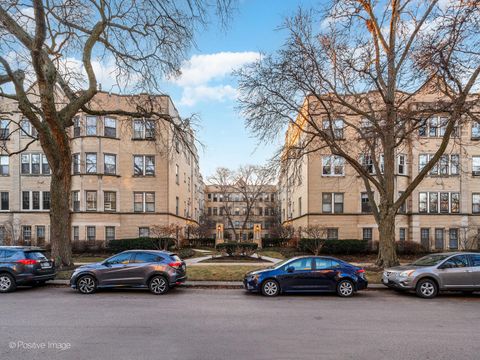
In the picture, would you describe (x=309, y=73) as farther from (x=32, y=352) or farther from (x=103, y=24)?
(x=32, y=352)

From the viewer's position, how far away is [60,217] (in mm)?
16188

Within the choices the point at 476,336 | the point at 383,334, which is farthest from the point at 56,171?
the point at 476,336

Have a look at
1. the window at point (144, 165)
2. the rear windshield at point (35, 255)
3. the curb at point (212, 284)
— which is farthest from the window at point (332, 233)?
the rear windshield at point (35, 255)

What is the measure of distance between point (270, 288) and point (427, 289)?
5283mm

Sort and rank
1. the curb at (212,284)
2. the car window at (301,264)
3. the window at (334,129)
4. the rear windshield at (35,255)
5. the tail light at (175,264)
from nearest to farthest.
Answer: the car window at (301,264) → the tail light at (175,264) → the rear windshield at (35,255) → the curb at (212,284) → the window at (334,129)

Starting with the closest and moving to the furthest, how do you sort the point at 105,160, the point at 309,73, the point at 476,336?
1. the point at 476,336
2. the point at 309,73
3. the point at 105,160

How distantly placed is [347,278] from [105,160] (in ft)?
79.6

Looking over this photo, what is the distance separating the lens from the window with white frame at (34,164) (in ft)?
104

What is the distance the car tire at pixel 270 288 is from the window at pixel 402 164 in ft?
78.6

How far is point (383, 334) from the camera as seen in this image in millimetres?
7012

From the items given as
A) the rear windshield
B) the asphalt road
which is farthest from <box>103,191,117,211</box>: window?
the asphalt road

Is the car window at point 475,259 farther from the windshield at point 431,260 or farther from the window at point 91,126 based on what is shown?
the window at point 91,126

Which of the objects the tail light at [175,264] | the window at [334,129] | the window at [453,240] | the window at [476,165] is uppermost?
the window at [334,129]

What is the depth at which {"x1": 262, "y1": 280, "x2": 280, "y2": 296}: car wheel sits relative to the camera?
11.4 m
